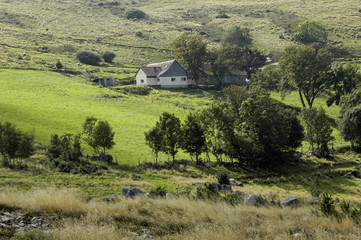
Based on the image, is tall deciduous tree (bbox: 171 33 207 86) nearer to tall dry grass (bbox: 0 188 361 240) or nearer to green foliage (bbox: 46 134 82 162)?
Result: green foliage (bbox: 46 134 82 162)

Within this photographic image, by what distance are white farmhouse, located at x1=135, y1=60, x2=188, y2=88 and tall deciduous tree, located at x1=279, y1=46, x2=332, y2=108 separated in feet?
112

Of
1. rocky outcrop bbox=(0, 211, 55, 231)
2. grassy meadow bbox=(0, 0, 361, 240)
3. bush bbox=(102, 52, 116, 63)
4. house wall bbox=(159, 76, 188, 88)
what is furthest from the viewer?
bush bbox=(102, 52, 116, 63)

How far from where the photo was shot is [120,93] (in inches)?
3140

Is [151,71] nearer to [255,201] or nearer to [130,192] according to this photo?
[130,192]

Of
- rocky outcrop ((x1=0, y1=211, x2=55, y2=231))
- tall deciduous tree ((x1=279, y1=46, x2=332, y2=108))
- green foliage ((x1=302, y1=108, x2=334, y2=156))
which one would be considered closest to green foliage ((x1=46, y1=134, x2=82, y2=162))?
rocky outcrop ((x1=0, y1=211, x2=55, y2=231))

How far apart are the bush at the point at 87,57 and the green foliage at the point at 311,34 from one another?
3646 inches

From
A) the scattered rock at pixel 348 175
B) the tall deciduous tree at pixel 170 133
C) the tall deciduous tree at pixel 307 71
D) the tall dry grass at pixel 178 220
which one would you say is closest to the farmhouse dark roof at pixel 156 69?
the tall deciduous tree at pixel 307 71

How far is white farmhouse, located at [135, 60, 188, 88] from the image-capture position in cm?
9438

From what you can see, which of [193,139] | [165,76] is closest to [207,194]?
[193,139]

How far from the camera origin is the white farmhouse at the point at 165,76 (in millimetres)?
94375

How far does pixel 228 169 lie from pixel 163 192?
24759 mm

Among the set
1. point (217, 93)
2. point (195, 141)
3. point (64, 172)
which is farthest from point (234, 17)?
point (64, 172)

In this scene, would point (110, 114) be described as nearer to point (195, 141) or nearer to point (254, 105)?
point (195, 141)

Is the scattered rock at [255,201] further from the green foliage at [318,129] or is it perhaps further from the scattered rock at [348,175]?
the green foliage at [318,129]
